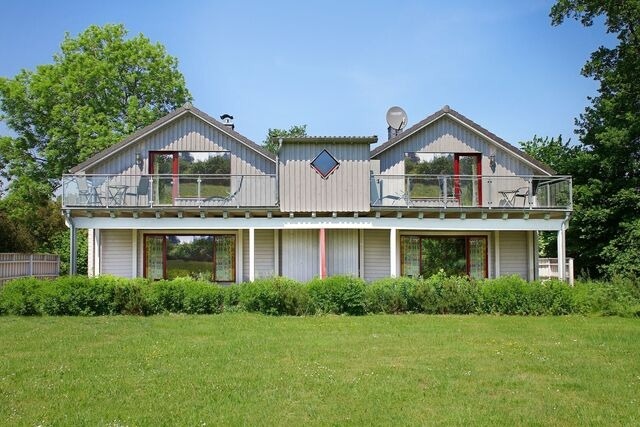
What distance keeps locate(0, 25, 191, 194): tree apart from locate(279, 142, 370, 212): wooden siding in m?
18.8

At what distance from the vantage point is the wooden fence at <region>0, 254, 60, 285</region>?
23.7 m

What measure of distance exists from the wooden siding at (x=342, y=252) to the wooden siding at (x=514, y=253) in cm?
539

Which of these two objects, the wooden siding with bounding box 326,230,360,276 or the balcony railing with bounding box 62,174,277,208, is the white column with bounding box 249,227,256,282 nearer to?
the balcony railing with bounding box 62,174,277,208

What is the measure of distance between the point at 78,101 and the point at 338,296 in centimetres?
2733

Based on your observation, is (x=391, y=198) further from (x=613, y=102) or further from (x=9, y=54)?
(x=9, y=54)

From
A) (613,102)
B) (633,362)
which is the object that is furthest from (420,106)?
(633,362)

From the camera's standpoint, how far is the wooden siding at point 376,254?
76.5ft

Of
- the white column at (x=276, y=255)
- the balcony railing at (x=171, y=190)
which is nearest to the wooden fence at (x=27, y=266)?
the balcony railing at (x=171, y=190)

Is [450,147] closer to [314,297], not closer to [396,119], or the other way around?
[396,119]

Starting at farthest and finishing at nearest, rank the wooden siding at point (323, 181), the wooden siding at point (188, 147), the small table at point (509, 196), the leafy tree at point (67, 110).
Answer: the leafy tree at point (67, 110), the wooden siding at point (188, 147), the small table at point (509, 196), the wooden siding at point (323, 181)

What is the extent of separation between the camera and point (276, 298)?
18234 millimetres

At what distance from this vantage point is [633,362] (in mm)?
11133

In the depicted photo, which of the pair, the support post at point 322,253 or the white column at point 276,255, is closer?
the support post at point 322,253

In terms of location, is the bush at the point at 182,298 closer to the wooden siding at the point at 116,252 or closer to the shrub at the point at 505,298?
the wooden siding at the point at 116,252
